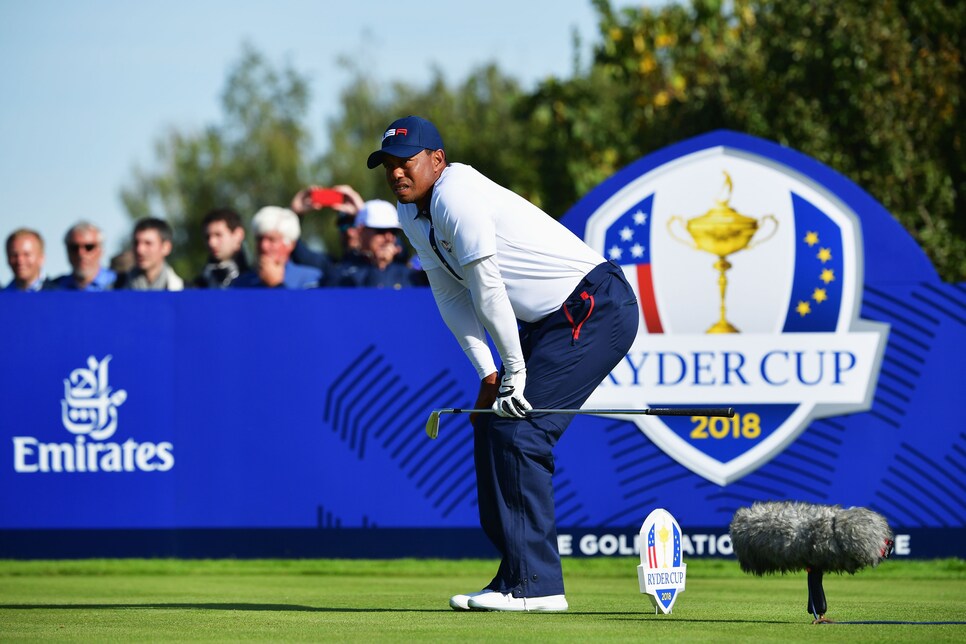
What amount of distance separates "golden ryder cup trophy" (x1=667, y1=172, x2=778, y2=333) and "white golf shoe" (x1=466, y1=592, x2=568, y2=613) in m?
4.19

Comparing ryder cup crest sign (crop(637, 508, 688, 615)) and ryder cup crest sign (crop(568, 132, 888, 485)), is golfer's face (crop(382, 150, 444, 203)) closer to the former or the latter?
ryder cup crest sign (crop(637, 508, 688, 615))

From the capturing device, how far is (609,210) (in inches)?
395

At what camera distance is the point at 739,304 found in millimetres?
9914

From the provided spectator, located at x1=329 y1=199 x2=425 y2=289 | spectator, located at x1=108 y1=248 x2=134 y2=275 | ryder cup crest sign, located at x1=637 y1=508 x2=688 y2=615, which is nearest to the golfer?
ryder cup crest sign, located at x1=637 y1=508 x2=688 y2=615

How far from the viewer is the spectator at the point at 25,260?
11.1 meters

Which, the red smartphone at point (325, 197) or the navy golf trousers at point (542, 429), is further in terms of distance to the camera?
the red smartphone at point (325, 197)

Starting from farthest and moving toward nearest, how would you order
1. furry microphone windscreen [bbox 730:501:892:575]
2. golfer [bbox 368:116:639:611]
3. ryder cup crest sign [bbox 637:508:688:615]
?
golfer [bbox 368:116:639:611] → ryder cup crest sign [bbox 637:508:688:615] → furry microphone windscreen [bbox 730:501:892:575]

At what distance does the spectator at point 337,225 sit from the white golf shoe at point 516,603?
192 inches

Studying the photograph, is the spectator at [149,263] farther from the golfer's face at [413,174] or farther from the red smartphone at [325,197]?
the golfer's face at [413,174]

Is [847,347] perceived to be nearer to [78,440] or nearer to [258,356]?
[258,356]

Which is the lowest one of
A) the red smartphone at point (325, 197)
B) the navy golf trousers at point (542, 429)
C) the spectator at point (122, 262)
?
the navy golf trousers at point (542, 429)

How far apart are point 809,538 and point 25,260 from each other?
750cm

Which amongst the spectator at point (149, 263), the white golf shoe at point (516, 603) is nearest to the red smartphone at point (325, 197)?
the spectator at point (149, 263)

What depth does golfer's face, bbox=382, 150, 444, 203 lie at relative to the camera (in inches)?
242
